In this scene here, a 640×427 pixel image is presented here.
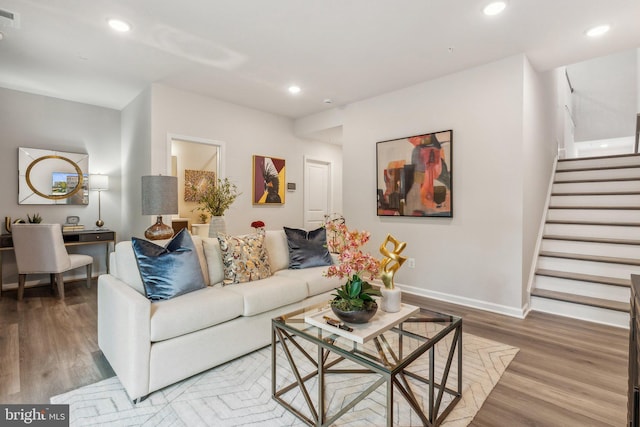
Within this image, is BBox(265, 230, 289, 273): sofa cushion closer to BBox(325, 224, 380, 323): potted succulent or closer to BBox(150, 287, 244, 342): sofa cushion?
BBox(150, 287, 244, 342): sofa cushion

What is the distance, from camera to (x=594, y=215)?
3871 millimetres

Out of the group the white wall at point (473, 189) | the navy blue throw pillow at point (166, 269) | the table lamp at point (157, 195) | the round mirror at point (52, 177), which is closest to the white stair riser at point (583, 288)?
the white wall at point (473, 189)

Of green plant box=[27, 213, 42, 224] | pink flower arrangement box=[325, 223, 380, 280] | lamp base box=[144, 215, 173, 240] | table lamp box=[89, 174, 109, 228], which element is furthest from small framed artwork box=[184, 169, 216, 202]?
pink flower arrangement box=[325, 223, 380, 280]

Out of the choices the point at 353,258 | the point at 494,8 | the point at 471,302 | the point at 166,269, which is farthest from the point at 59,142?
the point at 471,302

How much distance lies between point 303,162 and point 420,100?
2.45 metres

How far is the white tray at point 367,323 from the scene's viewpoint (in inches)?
62.6

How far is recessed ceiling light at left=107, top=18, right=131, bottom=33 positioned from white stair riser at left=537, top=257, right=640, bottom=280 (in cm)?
482

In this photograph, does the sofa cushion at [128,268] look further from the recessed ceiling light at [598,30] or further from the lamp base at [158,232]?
the recessed ceiling light at [598,30]

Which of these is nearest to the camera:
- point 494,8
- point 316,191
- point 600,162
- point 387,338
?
point 387,338

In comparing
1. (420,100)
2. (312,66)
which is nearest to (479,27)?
(420,100)

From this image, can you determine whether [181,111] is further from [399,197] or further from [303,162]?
[399,197]

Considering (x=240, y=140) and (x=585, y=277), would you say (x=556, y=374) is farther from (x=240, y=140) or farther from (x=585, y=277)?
(x=240, y=140)

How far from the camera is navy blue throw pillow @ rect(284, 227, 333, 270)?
3156mm

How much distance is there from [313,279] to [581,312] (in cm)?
266
